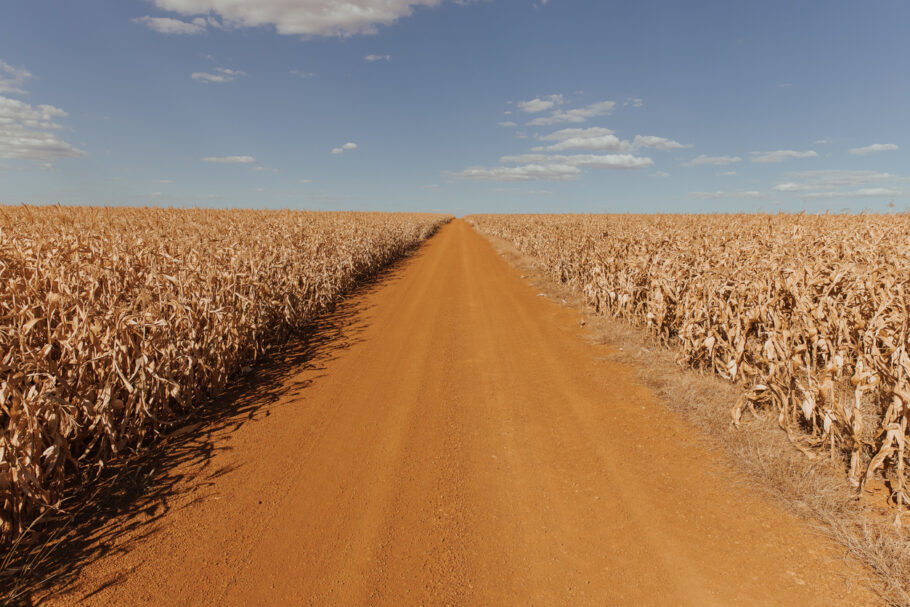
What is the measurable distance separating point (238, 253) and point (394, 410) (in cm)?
503

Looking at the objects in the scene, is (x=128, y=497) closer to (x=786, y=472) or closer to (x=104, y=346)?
(x=104, y=346)

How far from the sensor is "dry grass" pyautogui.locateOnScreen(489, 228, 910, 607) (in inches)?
114

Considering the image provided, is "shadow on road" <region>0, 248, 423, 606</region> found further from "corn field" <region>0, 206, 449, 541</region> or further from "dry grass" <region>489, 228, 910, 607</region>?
"dry grass" <region>489, 228, 910, 607</region>

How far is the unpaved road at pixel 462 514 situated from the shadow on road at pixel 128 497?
64 mm

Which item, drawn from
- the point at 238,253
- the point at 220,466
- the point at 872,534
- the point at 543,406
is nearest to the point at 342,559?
the point at 220,466

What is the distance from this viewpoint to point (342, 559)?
3037 millimetres

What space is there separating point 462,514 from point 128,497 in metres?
2.95

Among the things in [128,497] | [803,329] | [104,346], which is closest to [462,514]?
[128,497]

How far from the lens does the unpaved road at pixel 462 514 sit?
281 cm

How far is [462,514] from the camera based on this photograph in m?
3.50

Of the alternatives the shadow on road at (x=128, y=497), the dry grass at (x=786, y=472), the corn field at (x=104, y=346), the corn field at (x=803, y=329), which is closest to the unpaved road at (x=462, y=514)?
the shadow on road at (x=128, y=497)

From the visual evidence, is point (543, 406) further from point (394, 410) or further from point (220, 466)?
point (220, 466)

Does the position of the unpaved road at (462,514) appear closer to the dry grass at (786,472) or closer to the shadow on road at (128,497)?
the shadow on road at (128,497)

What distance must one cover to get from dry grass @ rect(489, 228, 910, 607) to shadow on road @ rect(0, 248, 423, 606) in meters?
5.15
